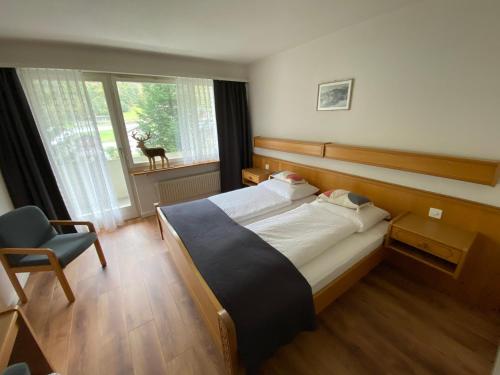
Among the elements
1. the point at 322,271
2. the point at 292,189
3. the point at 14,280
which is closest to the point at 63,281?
the point at 14,280

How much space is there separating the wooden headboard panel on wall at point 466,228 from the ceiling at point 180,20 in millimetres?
1713

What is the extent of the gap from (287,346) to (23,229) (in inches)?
104

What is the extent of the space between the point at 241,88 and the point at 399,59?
98.8 inches

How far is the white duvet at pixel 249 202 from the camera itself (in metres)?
2.38

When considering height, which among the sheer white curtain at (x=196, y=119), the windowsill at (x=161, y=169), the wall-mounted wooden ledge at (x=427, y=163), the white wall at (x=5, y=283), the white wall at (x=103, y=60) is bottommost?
the white wall at (x=5, y=283)

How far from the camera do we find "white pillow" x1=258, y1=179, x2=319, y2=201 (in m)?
2.74

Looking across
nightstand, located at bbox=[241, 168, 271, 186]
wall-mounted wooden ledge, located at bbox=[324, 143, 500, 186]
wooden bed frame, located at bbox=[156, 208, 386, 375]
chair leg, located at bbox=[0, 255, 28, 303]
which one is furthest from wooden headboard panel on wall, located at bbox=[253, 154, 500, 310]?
chair leg, located at bbox=[0, 255, 28, 303]

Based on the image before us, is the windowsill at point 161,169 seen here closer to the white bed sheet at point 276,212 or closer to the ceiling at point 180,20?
the ceiling at point 180,20

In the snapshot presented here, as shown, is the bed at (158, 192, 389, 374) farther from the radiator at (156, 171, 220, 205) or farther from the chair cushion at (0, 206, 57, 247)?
the radiator at (156, 171, 220, 205)

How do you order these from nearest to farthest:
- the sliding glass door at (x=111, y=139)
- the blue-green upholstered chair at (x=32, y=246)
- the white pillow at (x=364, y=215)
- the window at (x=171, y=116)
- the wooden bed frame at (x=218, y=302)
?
1. the wooden bed frame at (x=218, y=302)
2. the blue-green upholstered chair at (x=32, y=246)
3. the white pillow at (x=364, y=215)
4. the sliding glass door at (x=111, y=139)
5. the window at (x=171, y=116)

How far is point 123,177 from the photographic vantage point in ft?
11.1

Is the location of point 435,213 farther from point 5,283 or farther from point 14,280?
point 5,283

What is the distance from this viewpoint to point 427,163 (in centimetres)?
183

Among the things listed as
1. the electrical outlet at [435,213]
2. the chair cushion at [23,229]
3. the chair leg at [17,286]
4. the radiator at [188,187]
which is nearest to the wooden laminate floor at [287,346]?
the chair leg at [17,286]
